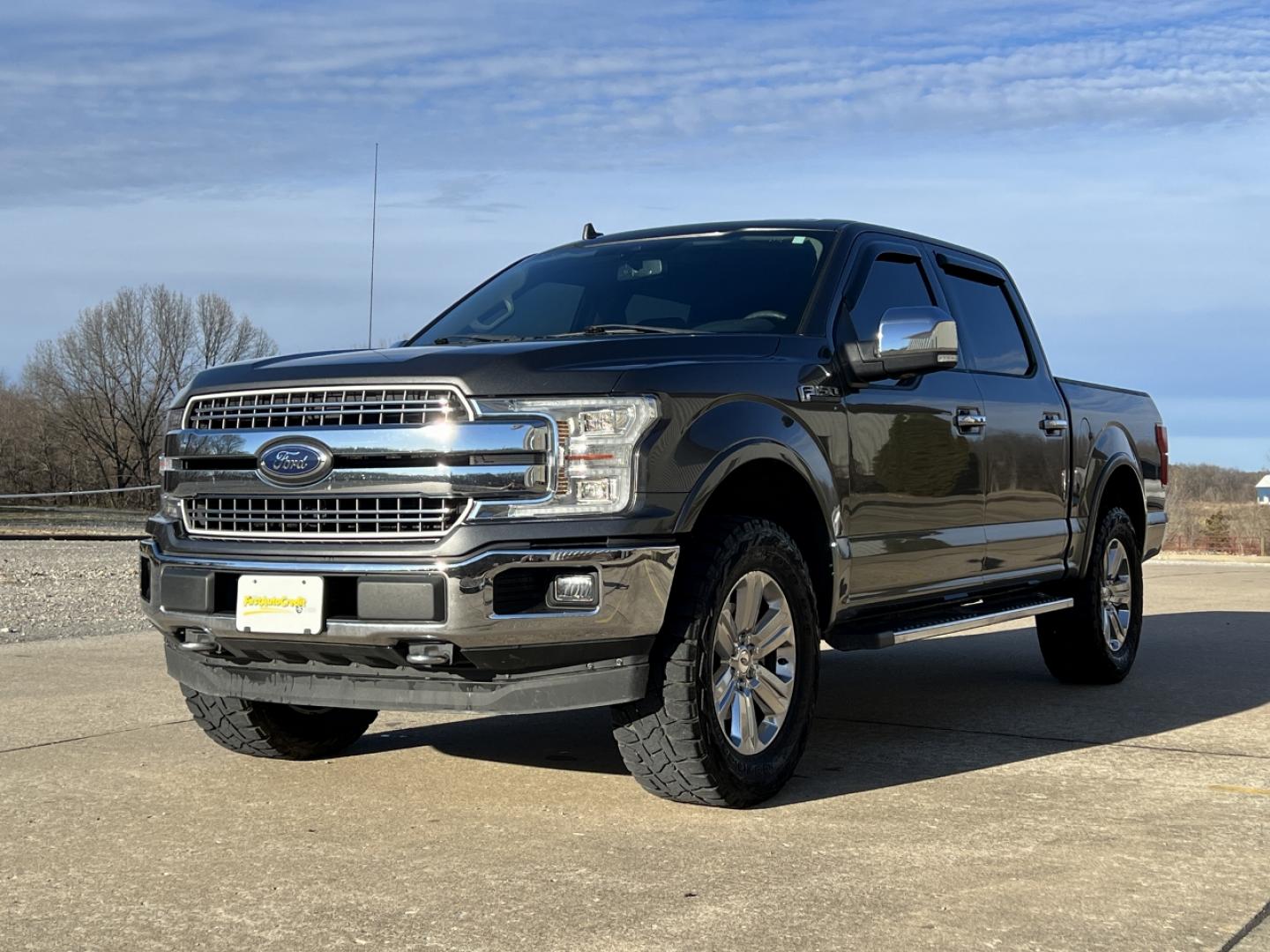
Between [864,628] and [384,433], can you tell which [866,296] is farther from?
[384,433]

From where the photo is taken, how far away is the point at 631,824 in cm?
457

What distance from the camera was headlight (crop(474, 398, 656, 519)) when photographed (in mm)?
4371

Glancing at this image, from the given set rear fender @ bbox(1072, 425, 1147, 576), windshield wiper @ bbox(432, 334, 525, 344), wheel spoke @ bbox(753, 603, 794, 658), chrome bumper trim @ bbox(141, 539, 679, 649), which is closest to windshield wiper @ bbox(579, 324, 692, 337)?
windshield wiper @ bbox(432, 334, 525, 344)

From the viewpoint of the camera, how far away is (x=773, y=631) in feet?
16.2

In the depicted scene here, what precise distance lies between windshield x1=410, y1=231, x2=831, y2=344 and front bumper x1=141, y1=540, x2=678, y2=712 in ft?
4.47

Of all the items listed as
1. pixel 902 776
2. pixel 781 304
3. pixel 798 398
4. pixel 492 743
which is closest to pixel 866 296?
pixel 781 304

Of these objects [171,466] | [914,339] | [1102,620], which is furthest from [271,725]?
[1102,620]

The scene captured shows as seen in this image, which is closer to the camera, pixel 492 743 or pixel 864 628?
pixel 864 628

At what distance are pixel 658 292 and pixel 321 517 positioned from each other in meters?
1.96

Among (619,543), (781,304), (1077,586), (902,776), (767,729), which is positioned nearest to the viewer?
(619,543)

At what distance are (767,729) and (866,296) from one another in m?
1.97

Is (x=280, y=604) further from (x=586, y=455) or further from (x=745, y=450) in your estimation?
(x=745, y=450)

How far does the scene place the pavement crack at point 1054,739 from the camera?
19.2ft

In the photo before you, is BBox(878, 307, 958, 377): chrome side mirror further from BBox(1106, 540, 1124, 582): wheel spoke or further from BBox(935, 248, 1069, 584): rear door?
BBox(1106, 540, 1124, 582): wheel spoke
